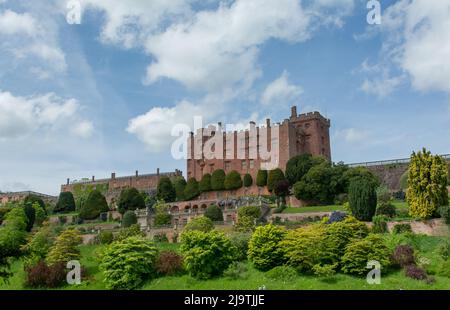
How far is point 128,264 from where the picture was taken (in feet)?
84.6

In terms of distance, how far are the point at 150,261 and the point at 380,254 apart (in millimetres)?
12044

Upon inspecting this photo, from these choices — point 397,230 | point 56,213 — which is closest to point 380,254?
point 397,230

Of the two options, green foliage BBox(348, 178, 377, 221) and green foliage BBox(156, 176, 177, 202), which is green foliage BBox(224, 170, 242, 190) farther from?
green foliage BBox(348, 178, 377, 221)

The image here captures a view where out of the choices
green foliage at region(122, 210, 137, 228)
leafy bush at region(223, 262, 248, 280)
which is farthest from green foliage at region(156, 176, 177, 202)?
leafy bush at region(223, 262, 248, 280)

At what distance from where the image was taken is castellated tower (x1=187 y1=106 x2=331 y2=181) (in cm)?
5775

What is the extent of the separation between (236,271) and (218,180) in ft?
110

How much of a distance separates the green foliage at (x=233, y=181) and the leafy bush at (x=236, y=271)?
102 feet

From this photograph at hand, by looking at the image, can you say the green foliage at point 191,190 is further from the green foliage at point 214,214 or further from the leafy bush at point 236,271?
the leafy bush at point 236,271

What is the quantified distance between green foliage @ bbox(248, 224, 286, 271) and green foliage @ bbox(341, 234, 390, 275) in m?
3.60

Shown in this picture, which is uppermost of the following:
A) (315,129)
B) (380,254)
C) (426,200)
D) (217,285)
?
(315,129)

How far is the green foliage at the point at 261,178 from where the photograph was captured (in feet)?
182

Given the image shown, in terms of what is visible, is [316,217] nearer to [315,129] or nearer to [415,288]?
[415,288]

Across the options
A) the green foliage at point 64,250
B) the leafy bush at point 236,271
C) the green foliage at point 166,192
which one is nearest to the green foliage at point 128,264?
the green foliage at point 64,250

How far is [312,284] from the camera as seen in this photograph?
74.6 feet
